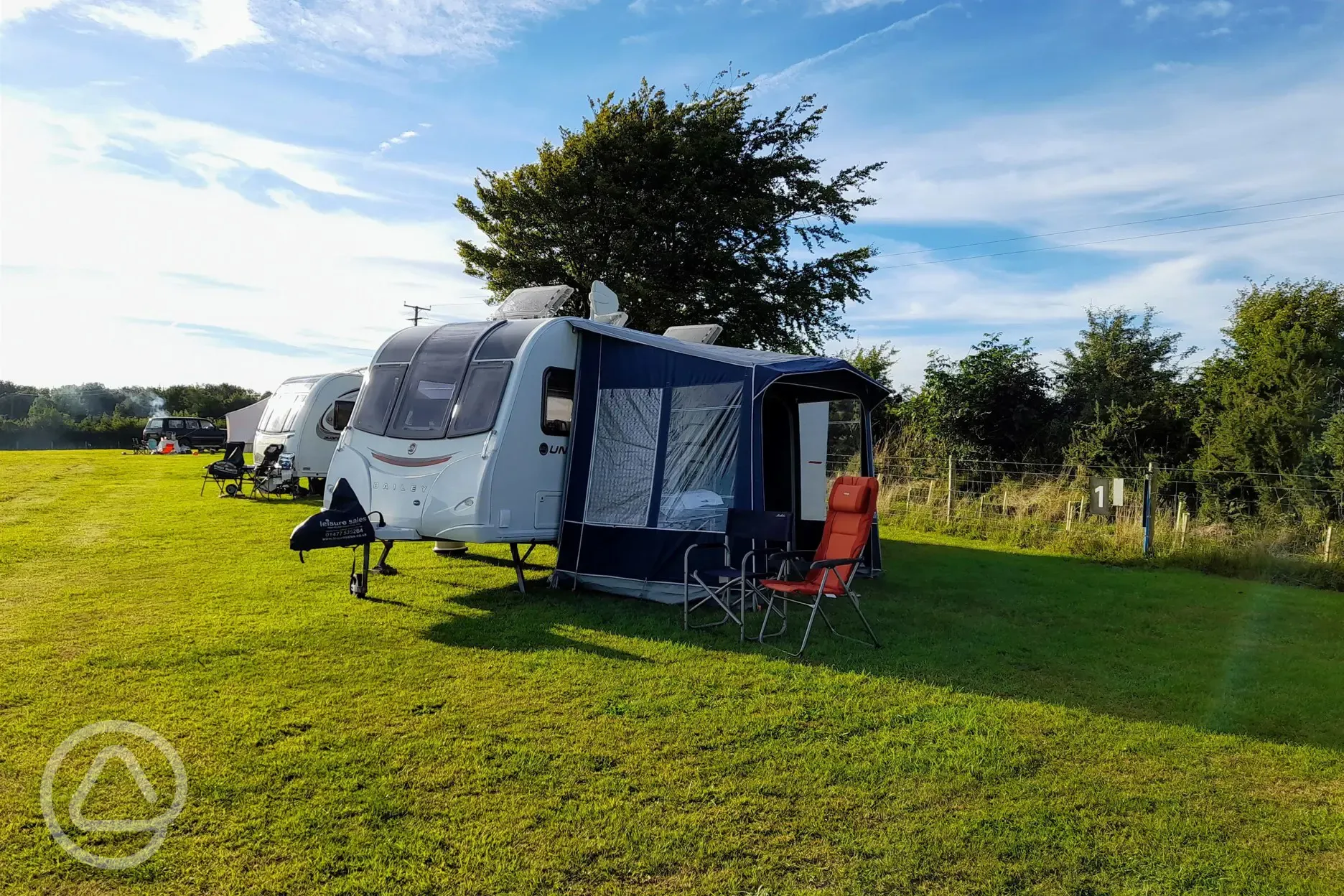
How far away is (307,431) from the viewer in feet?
49.8

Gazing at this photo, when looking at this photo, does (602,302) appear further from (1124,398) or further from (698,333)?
(1124,398)

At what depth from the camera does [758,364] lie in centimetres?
689

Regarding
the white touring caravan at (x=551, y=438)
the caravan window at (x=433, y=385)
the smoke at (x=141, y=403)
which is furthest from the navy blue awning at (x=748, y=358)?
the smoke at (x=141, y=403)

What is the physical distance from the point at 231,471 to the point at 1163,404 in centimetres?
1705

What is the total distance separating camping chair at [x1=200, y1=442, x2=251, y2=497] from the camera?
48.5ft

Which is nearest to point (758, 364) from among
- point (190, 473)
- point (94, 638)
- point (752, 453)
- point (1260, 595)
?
point (752, 453)

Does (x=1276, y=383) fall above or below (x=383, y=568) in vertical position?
above

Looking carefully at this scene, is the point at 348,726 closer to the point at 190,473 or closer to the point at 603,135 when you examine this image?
the point at 603,135

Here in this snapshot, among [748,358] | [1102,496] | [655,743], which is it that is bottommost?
[655,743]

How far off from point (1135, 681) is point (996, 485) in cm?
859

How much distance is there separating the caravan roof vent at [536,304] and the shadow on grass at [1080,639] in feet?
8.40

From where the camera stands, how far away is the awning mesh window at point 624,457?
23.7 feet

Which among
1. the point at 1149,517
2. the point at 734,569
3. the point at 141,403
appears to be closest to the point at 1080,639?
the point at 734,569

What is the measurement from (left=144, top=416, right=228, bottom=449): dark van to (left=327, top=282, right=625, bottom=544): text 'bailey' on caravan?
31.0m
